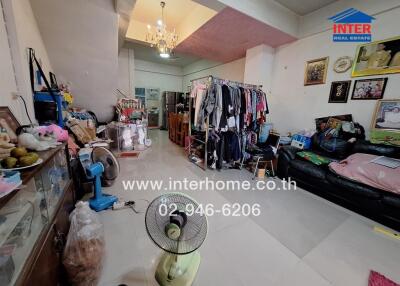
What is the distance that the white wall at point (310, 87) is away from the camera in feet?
8.21

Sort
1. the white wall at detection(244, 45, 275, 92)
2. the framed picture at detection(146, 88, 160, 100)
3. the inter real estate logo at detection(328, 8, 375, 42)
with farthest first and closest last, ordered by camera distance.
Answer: the framed picture at detection(146, 88, 160, 100)
the white wall at detection(244, 45, 275, 92)
the inter real estate logo at detection(328, 8, 375, 42)

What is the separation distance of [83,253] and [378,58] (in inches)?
172

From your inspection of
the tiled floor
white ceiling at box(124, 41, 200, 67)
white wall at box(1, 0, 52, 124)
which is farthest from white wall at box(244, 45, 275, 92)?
white wall at box(1, 0, 52, 124)

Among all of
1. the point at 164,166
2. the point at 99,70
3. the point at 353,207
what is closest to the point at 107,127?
the point at 99,70

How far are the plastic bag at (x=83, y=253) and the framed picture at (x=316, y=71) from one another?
13.7ft

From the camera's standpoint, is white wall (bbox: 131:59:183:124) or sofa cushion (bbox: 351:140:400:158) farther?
white wall (bbox: 131:59:183:124)

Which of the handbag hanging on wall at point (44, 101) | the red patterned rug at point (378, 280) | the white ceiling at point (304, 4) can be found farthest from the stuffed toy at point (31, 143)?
the white ceiling at point (304, 4)

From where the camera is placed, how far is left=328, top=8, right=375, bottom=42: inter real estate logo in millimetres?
2668

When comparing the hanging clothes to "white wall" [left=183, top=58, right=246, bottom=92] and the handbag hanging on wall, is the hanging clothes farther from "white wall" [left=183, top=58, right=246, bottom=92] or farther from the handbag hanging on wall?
"white wall" [left=183, top=58, right=246, bottom=92]

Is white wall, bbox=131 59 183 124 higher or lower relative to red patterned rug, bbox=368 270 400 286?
higher

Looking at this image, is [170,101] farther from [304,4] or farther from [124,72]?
[304,4]

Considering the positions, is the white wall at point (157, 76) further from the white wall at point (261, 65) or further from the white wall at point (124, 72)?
the white wall at point (261, 65)

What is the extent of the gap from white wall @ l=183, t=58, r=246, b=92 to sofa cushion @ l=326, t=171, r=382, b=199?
12.4 ft

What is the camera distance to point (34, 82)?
6.59 feet
